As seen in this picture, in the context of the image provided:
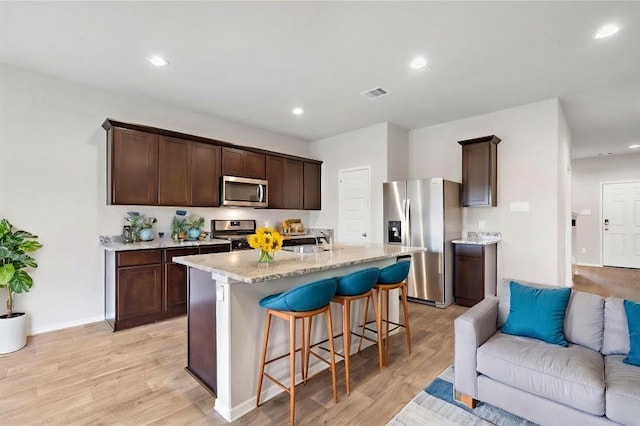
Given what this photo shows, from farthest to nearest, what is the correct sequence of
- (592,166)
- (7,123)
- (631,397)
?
(592,166) → (7,123) → (631,397)

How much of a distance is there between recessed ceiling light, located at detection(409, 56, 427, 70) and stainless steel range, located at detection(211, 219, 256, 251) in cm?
314

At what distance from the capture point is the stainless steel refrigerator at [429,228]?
13.9ft

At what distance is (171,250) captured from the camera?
3691mm

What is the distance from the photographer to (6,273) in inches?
109

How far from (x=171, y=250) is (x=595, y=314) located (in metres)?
4.01

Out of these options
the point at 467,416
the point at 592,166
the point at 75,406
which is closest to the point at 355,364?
the point at 467,416

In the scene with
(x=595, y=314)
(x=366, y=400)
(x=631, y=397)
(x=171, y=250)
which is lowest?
(x=366, y=400)

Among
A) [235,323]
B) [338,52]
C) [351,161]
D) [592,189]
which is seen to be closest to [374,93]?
[338,52]

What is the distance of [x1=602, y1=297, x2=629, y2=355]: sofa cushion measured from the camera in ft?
6.07

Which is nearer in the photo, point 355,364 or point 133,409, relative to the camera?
point 133,409

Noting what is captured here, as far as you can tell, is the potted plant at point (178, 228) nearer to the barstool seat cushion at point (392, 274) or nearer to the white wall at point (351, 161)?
the white wall at point (351, 161)

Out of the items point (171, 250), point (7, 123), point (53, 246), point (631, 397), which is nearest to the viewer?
point (631, 397)

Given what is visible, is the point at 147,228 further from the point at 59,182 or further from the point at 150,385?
the point at 150,385

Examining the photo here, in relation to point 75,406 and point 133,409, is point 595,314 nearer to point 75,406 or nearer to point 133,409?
point 133,409
